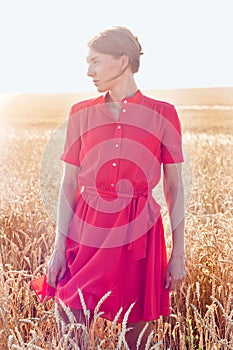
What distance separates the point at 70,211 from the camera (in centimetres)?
242

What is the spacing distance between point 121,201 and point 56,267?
1.23 feet

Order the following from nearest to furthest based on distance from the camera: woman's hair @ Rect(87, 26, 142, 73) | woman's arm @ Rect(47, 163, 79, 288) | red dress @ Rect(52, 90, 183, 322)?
woman's hair @ Rect(87, 26, 142, 73)
red dress @ Rect(52, 90, 183, 322)
woman's arm @ Rect(47, 163, 79, 288)

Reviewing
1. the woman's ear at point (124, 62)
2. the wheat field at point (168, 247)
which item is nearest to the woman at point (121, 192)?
the woman's ear at point (124, 62)

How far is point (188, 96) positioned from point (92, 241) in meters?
39.9

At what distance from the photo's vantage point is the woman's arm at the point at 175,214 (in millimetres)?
2363

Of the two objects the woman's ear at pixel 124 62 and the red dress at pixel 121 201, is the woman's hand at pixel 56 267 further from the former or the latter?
the woman's ear at pixel 124 62

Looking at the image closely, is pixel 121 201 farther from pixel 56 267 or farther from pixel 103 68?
pixel 103 68

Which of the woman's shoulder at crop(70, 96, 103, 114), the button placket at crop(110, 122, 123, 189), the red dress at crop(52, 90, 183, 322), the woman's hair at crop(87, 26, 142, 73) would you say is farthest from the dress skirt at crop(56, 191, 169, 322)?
the woman's hair at crop(87, 26, 142, 73)

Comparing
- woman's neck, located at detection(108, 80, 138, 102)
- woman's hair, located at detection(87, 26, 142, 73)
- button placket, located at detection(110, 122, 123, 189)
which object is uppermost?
woman's hair, located at detection(87, 26, 142, 73)

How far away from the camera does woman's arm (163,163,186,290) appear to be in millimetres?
2363

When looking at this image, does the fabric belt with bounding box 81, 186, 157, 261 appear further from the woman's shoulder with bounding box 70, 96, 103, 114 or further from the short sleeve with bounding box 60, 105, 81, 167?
the woman's shoulder with bounding box 70, 96, 103, 114

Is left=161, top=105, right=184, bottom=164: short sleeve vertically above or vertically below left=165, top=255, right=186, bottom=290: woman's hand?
above

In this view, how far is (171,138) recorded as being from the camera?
2.32m

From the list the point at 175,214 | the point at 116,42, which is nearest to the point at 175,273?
the point at 175,214
